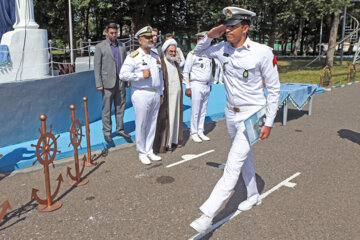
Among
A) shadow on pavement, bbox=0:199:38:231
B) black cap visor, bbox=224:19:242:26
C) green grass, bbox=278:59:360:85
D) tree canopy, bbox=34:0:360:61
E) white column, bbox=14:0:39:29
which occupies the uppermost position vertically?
tree canopy, bbox=34:0:360:61

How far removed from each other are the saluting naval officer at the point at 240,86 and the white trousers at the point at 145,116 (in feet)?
6.25

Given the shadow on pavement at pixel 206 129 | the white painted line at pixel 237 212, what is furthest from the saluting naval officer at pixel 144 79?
the white painted line at pixel 237 212

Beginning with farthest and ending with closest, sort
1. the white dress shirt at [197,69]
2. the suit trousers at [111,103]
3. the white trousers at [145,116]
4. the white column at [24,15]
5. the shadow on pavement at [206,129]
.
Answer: the white column at [24,15] → the shadow on pavement at [206,129] → the white dress shirt at [197,69] → the suit trousers at [111,103] → the white trousers at [145,116]

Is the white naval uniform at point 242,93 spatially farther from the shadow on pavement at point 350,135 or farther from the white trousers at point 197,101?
the shadow on pavement at point 350,135

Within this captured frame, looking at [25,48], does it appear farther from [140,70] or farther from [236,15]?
[236,15]

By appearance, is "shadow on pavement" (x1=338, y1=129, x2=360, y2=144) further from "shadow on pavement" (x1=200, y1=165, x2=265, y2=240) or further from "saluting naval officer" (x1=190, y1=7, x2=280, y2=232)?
"saluting naval officer" (x1=190, y1=7, x2=280, y2=232)

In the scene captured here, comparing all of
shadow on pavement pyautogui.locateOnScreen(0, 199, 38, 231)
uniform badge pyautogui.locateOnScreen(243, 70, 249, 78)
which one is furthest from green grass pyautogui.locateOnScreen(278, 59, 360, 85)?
shadow on pavement pyautogui.locateOnScreen(0, 199, 38, 231)

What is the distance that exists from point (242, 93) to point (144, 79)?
206 cm

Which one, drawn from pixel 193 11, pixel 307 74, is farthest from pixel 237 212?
pixel 193 11

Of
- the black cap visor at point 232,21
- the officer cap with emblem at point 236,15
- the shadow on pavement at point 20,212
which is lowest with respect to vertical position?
the shadow on pavement at point 20,212

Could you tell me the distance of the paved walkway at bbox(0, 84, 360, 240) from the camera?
3.26m

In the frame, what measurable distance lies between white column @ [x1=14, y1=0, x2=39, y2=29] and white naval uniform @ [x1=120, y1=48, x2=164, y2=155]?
3.62 meters

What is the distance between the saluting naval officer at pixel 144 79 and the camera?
4.93 m

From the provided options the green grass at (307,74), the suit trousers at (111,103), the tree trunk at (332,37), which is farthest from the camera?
the tree trunk at (332,37)
